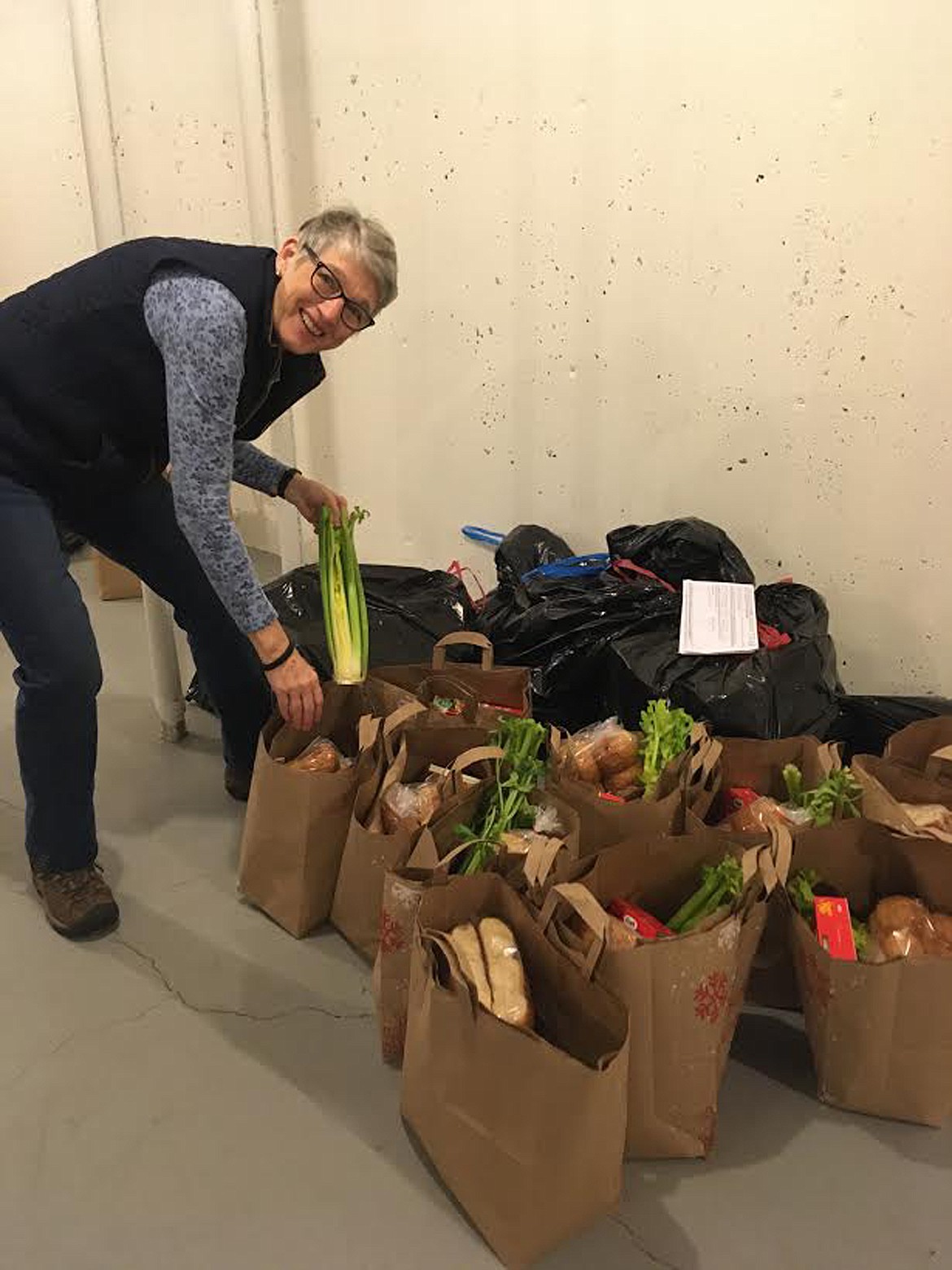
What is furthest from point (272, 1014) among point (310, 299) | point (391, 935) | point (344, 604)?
point (310, 299)

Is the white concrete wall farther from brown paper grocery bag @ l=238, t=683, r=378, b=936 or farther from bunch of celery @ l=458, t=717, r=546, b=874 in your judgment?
brown paper grocery bag @ l=238, t=683, r=378, b=936

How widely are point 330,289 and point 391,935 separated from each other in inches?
35.2

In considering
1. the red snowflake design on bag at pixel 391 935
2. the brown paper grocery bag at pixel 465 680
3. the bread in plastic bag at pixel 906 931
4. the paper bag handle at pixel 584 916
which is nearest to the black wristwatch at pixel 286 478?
the brown paper grocery bag at pixel 465 680

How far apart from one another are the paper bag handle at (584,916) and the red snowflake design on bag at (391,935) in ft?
0.68

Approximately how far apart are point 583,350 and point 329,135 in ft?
3.01

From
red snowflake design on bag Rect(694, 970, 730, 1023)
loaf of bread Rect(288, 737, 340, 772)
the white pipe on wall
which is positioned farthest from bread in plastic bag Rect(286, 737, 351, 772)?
the white pipe on wall

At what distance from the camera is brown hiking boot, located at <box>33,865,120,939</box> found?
1.71 m

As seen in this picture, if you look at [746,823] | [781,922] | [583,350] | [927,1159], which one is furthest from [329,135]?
[927,1159]

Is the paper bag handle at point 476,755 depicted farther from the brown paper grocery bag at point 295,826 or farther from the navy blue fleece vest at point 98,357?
the navy blue fleece vest at point 98,357

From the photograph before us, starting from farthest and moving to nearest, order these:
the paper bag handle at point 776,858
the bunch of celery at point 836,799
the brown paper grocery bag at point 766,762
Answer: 1. the brown paper grocery bag at point 766,762
2. the bunch of celery at point 836,799
3. the paper bag handle at point 776,858

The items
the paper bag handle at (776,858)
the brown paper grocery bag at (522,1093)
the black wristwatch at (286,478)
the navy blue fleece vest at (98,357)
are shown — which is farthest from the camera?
the black wristwatch at (286,478)

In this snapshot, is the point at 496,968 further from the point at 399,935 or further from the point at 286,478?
→ the point at 286,478

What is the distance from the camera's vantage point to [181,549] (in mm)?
1804

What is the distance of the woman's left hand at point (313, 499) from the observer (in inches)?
72.7
